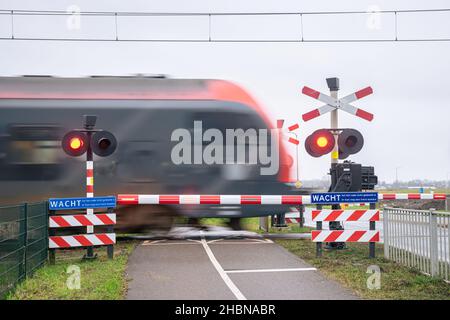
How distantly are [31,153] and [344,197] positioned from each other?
757 cm

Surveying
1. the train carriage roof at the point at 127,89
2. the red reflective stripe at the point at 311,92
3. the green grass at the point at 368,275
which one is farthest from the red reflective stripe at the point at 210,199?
Result: the red reflective stripe at the point at 311,92

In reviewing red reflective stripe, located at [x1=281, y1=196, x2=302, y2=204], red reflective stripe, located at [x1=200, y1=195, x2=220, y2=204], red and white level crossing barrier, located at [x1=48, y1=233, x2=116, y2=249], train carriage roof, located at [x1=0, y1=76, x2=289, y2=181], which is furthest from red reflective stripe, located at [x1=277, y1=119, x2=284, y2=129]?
red and white level crossing barrier, located at [x1=48, y1=233, x2=116, y2=249]

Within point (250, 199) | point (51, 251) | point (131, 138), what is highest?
point (131, 138)

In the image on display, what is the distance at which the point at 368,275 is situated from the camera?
8891 millimetres

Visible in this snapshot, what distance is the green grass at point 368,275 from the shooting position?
24.7 ft

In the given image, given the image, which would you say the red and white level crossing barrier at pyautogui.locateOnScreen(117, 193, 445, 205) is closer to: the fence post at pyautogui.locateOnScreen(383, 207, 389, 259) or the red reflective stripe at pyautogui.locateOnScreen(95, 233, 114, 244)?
the red reflective stripe at pyautogui.locateOnScreen(95, 233, 114, 244)

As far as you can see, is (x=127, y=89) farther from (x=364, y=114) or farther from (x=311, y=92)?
(x=364, y=114)

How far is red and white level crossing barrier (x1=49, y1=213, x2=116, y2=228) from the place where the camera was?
34.8 feet

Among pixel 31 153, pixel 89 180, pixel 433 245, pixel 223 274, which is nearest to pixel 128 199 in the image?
pixel 89 180

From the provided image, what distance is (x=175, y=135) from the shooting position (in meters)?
14.0

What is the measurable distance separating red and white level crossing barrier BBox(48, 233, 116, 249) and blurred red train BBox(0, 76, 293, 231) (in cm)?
287

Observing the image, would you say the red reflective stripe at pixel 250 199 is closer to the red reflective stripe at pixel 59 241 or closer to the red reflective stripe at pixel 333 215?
the red reflective stripe at pixel 333 215
